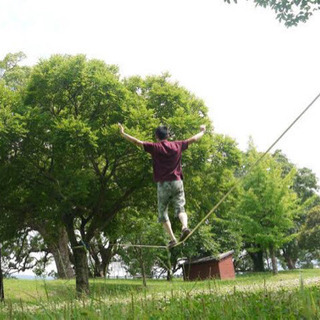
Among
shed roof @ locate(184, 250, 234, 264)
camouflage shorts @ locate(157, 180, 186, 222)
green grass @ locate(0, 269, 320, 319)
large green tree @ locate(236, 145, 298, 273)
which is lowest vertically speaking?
green grass @ locate(0, 269, 320, 319)

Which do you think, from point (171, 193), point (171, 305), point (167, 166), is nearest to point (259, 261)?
point (171, 193)

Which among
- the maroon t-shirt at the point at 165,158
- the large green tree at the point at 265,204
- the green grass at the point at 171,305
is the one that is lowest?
the green grass at the point at 171,305

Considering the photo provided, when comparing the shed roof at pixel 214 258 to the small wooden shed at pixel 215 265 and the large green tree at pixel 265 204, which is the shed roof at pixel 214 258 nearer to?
the small wooden shed at pixel 215 265

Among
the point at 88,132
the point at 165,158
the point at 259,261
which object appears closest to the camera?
the point at 165,158

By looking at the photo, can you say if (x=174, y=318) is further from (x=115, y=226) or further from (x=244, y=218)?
(x=244, y=218)

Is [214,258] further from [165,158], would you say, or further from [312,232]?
[165,158]

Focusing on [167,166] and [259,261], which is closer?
[167,166]

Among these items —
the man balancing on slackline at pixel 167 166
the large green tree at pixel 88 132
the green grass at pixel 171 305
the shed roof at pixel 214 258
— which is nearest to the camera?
the green grass at pixel 171 305

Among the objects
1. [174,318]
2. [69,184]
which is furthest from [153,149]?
[69,184]

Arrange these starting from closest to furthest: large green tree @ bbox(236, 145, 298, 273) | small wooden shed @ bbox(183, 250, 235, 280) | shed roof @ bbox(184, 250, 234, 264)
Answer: large green tree @ bbox(236, 145, 298, 273)
shed roof @ bbox(184, 250, 234, 264)
small wooden shed @ bbox(183, 250, 235, 280)

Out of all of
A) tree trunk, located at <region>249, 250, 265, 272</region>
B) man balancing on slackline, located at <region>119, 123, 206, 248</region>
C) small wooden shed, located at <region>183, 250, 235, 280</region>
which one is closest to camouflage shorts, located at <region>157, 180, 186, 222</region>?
man balancing on slackline, located at <region>119, 123, 206, 248</region>

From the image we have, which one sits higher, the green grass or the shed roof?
the shed roof

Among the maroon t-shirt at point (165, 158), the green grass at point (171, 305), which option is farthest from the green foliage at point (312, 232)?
the green grass at point (171, 305)

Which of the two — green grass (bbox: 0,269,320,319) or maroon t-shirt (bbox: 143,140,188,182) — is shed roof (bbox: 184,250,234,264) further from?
green grass (bbox: 0,269,320,319)
